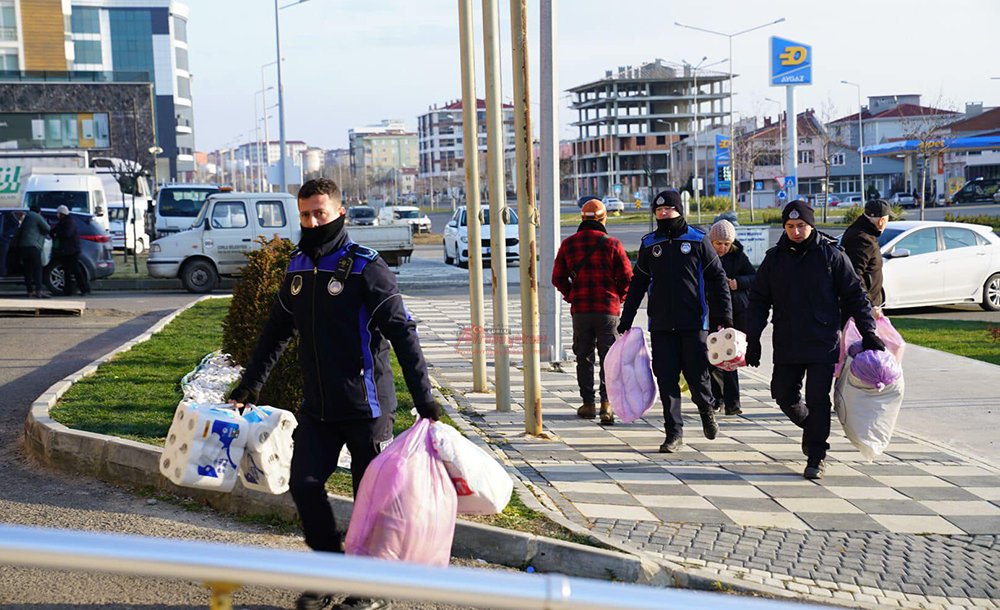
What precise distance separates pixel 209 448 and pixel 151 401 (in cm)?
519

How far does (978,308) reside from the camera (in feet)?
64.1

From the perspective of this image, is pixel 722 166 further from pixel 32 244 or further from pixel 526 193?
pixel 526 193

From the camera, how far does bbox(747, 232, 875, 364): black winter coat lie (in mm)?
7594

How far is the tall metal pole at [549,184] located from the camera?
12.6 meters

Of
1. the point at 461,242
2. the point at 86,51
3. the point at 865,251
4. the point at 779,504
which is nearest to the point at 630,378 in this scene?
the point at 779,504

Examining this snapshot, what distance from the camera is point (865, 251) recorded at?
9656 mm

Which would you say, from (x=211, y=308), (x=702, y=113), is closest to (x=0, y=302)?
(x=211, y=308)

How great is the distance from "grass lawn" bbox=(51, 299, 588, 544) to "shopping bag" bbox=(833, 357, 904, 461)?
248 centimetres

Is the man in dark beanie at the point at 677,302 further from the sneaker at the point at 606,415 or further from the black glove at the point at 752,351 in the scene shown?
the sneaker at the point at 606,415

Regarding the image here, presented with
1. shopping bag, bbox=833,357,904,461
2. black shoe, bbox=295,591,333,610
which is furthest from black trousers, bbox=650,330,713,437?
black shoe, bbox=295,591,333,610

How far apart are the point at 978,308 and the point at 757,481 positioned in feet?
44.3

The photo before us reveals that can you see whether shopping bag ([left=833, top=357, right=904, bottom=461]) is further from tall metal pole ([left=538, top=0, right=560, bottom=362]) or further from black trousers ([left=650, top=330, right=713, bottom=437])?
tall metal pole ([left=538, top=0, right=560, bottom=362])

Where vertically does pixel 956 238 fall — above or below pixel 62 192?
below

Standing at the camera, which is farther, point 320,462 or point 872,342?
point 872,342
